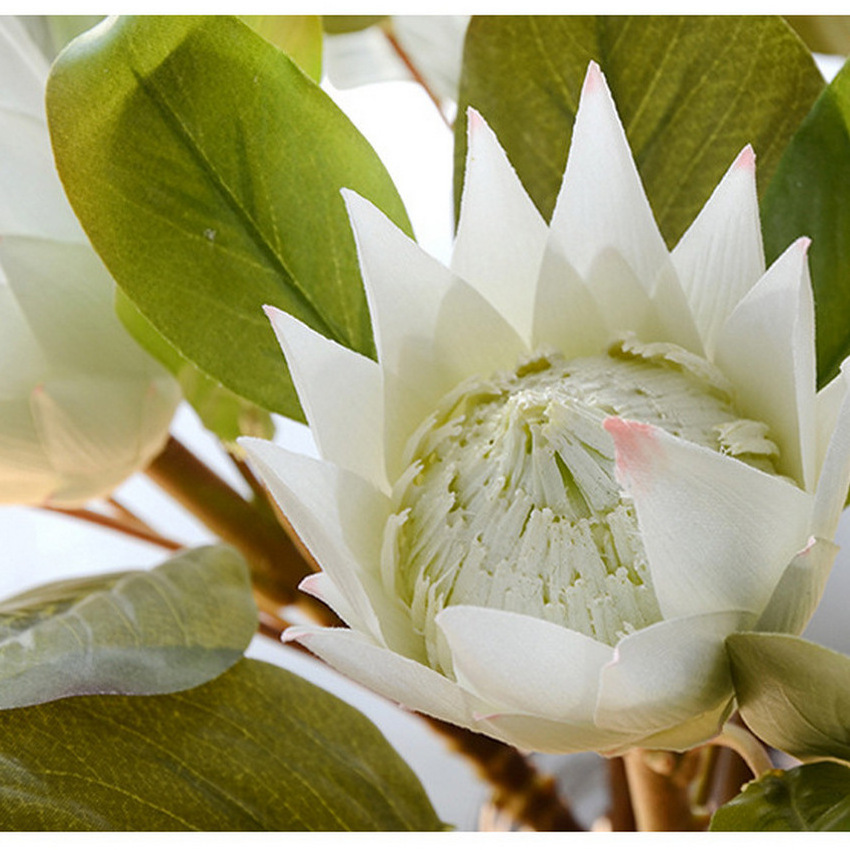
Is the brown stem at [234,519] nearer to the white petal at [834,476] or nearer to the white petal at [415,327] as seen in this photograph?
the white petal at [415,327]

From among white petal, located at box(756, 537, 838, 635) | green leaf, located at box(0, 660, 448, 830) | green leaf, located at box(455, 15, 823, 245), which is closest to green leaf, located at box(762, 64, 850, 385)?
green leaf, located at box(455, 15, 823, 245)

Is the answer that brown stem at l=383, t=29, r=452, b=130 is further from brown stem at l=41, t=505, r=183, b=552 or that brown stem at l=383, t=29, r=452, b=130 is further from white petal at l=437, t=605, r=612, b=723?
white petal at l=437, t=605, r=612, b=723

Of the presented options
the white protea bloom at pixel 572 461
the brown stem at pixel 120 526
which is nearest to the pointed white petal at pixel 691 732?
the white protea bloom at pixel 572 461

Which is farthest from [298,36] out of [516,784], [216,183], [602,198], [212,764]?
[516,784]

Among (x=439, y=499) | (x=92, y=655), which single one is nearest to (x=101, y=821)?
(x=92, y=655)
